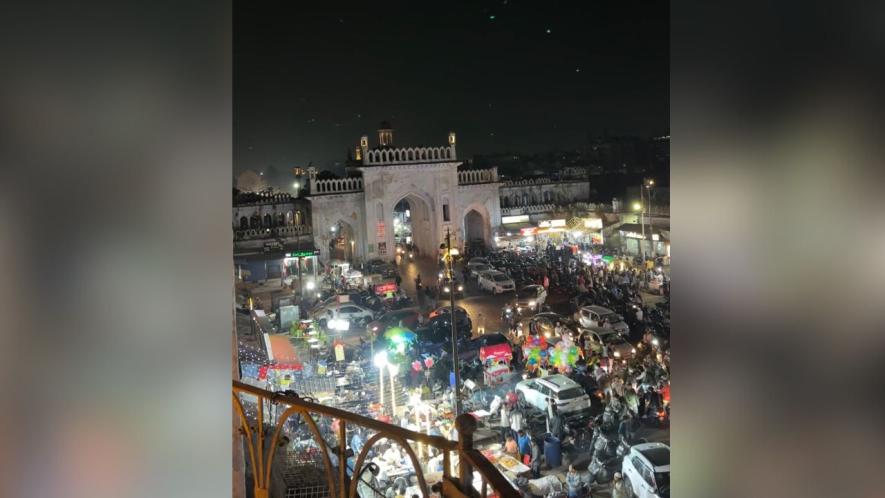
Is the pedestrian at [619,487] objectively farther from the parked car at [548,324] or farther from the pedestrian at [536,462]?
the parked car at [548,324]

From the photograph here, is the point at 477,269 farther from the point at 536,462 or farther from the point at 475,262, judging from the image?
the point at 536,462

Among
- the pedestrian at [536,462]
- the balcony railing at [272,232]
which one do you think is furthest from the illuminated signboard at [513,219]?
the pedestrian at [536,462]

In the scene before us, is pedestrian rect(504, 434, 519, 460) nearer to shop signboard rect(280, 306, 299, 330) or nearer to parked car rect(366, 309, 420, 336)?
parked car rect(366, 309, 420, 336)

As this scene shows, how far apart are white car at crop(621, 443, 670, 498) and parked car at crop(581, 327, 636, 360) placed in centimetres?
150

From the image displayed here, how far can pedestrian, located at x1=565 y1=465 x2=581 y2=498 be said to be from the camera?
3.46m

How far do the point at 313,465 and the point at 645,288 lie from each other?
15.9 ft

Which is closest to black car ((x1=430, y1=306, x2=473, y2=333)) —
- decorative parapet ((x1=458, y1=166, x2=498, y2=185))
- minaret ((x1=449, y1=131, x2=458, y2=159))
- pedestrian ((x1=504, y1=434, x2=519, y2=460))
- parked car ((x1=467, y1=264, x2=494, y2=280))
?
parked car ((x1=467, y1=264, x2=494, y2=280))

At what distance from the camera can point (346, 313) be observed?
6062 millimetres

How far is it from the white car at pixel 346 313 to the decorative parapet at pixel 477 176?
10.1 ft

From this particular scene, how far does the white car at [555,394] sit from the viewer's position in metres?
4.23
